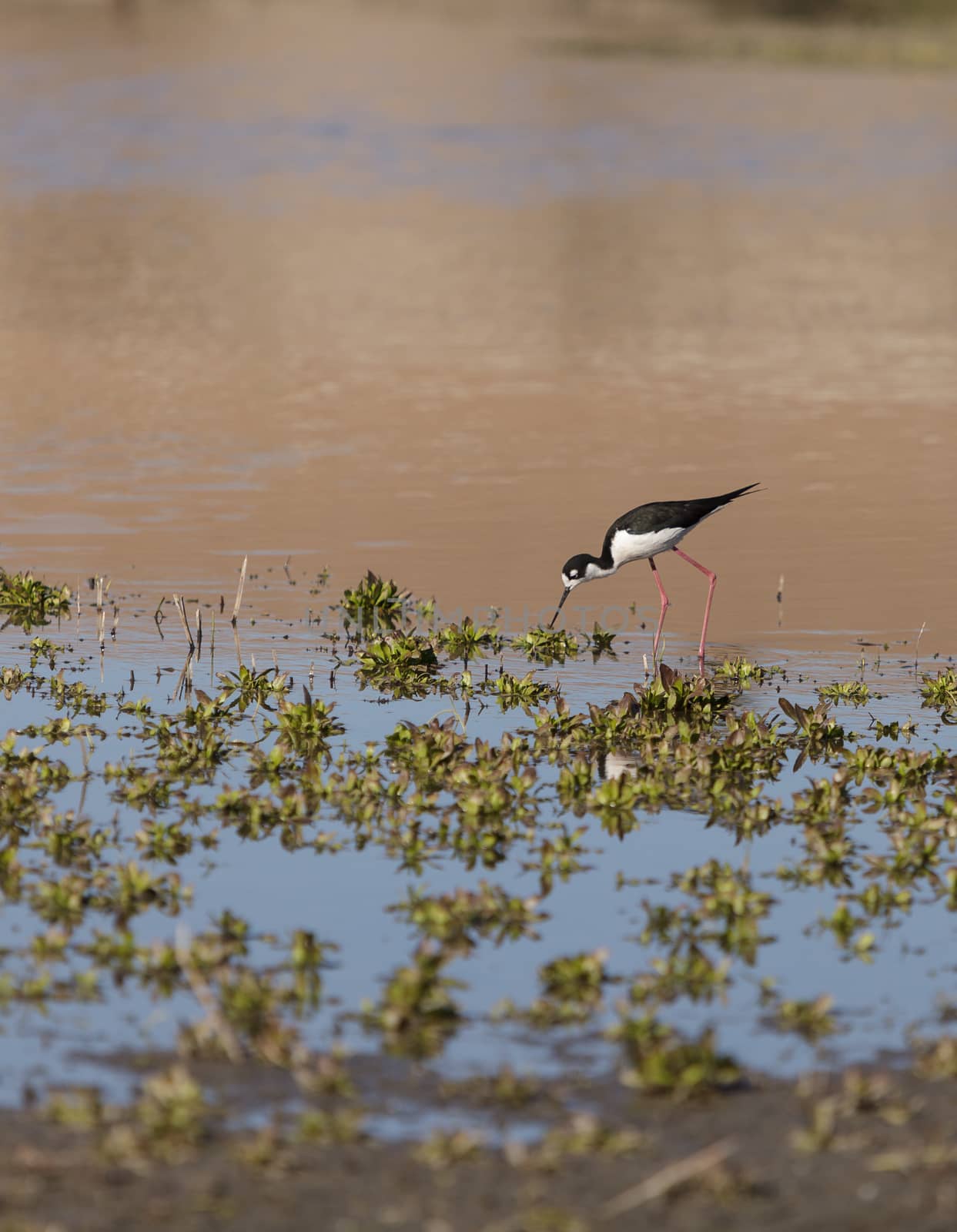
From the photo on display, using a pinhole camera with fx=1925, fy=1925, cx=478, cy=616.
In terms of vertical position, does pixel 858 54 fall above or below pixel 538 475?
above

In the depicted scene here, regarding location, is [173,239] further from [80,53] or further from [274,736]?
[80,53]

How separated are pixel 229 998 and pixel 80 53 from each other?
8383cm

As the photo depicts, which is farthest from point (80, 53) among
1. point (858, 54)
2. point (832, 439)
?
Answer: point (832, 439)

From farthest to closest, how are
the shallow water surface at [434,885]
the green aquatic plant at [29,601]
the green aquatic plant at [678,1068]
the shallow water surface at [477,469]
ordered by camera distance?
the green aquatic plant at [29,601] < the shallow water surface at [477,469] < the shallow water surface at [434,885] < the green aquatic plant at [678,1068]

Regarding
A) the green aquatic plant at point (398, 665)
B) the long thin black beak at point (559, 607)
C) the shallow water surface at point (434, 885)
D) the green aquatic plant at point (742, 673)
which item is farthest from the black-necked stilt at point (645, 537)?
the shallow water surface at point (434, 885)

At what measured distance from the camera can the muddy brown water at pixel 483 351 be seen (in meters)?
16.4

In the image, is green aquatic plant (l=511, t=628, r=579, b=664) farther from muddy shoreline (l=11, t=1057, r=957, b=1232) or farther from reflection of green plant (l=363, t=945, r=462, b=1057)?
muddy shoreline (l=11, t=1057, r=957, b=1232)

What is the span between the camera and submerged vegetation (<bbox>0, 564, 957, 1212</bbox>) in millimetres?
6695

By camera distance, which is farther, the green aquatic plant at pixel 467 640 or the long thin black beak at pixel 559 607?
the long thin black beak at pixel 559 607

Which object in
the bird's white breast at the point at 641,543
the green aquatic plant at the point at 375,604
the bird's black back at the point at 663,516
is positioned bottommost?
the green aquatic plant at the point at 375,604

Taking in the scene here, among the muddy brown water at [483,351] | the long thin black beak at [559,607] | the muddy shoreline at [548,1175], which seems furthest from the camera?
the muddy brown water at [483,351]

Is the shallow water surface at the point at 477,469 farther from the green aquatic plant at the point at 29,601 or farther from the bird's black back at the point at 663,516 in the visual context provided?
the bird's black back at the point at 663,516

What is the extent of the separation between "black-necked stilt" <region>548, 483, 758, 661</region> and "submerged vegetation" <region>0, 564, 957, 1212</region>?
1220 millimetres

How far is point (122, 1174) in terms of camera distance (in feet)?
19.0
